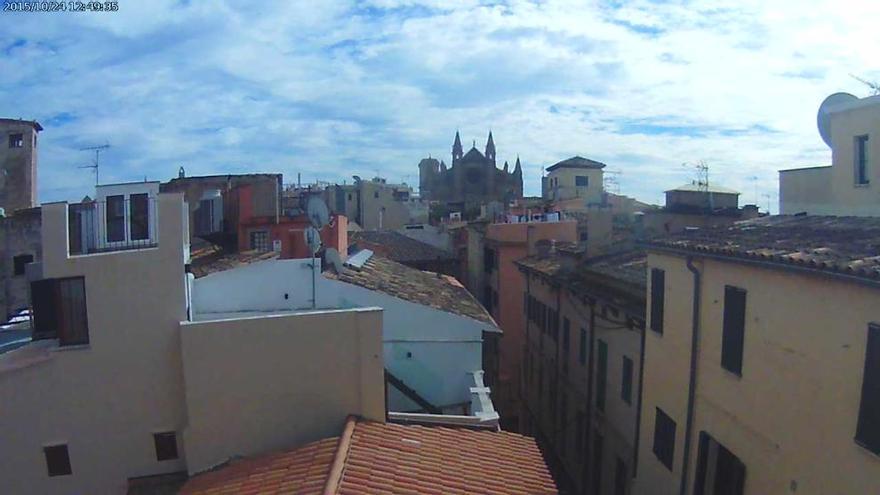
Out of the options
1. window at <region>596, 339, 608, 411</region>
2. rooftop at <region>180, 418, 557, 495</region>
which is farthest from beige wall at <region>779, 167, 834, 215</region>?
rooftop at <region>180, 418, 557, 495</region>

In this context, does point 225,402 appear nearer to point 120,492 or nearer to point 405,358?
point 120,492

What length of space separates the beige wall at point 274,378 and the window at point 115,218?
6.81ft

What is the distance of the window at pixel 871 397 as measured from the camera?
7.20m

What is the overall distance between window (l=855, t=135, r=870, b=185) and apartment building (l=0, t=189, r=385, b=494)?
8.97 metres

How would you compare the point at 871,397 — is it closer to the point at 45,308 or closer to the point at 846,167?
the point at 846,167

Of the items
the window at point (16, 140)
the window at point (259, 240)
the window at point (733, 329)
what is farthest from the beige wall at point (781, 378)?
the window at point (16, 140)

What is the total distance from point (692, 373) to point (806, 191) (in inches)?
200

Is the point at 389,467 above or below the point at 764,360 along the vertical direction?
below

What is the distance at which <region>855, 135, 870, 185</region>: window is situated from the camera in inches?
469

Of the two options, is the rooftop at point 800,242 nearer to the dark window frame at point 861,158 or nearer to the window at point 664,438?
the dark window frame at point 861,158

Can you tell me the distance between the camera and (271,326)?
10.0 metres

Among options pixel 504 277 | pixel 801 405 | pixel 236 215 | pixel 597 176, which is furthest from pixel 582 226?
pixel 597 176

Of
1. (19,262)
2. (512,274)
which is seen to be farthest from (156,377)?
(19,262)

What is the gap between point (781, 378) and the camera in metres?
9.00
